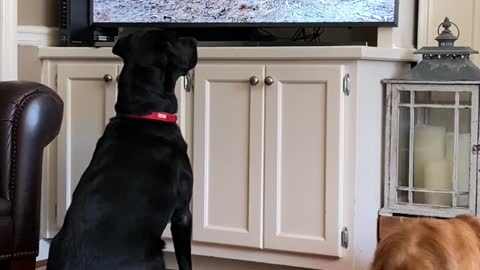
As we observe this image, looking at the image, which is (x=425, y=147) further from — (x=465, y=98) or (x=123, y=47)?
(x=123, y=47)

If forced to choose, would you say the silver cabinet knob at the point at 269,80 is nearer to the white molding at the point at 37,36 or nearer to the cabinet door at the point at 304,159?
the cabinet door at the point at 304,159

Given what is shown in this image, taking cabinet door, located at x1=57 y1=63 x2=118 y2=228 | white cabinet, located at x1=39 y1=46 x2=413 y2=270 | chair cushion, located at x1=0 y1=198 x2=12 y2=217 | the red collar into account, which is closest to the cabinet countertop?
white cabinet, located at x1=39 y1=46 x2=413 y2=270

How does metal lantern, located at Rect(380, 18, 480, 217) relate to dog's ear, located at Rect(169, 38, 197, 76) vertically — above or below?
below

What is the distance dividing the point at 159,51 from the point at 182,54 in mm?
73

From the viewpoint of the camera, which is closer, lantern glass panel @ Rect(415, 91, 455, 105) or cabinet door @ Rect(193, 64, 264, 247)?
lantern glass panel @ Rect(415, 91, 455, 105)

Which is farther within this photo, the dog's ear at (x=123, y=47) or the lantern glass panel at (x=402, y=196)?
the lantern glass panel at (x=402, y=196)

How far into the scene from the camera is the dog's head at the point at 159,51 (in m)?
2.28

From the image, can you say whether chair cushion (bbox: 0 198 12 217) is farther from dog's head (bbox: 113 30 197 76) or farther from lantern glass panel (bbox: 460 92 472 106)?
lantern glass panel (bbox: 460 92 472 106)

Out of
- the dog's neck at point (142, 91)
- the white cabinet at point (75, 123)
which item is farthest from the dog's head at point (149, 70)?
the white cabinet at point (75, 123)

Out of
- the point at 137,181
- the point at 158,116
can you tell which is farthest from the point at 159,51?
the point at 137,181

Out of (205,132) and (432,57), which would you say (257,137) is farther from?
(432,57)

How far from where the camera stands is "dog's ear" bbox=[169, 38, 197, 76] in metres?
2.31

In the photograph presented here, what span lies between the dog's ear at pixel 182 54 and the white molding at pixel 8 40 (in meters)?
1.09

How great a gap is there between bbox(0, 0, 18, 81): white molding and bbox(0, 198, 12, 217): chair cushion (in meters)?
0.82
